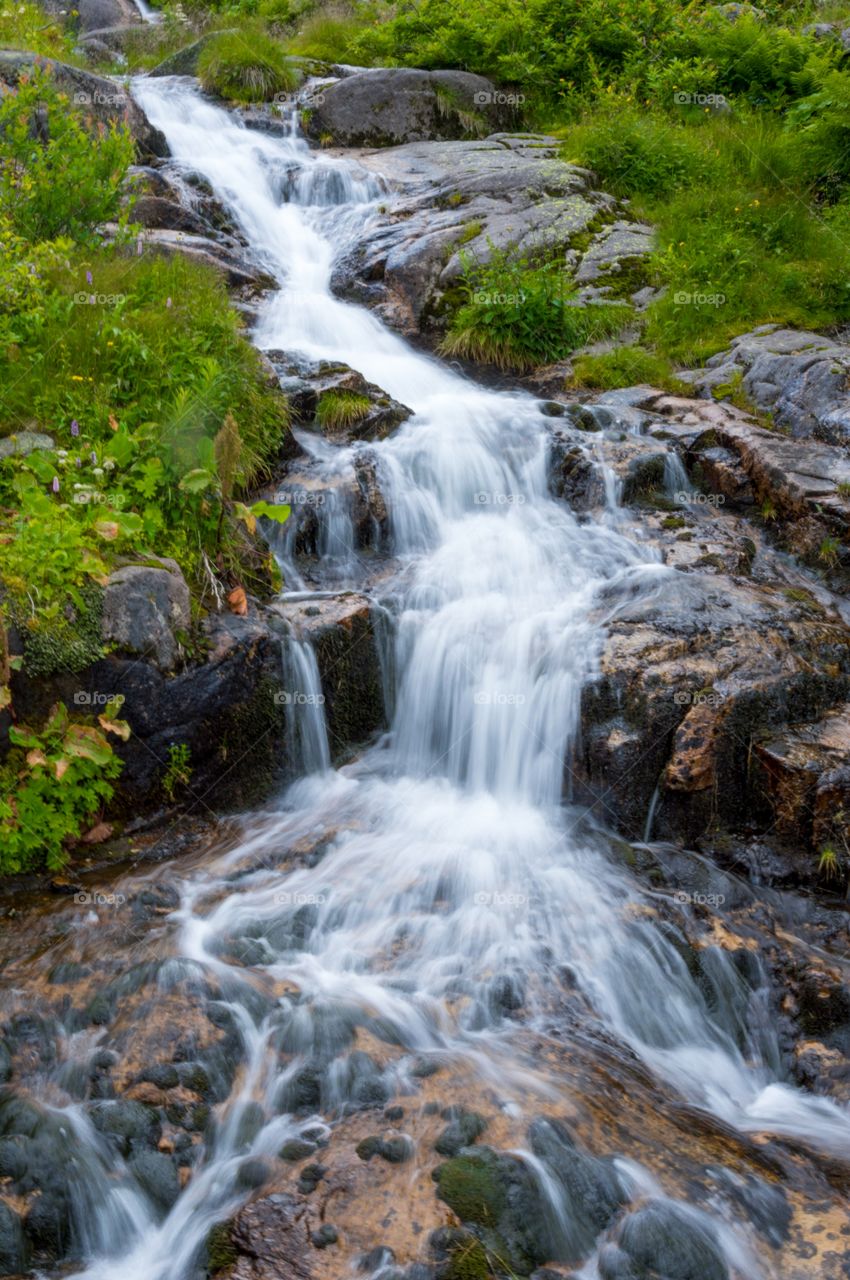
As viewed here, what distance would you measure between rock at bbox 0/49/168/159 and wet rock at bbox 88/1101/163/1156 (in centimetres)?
994

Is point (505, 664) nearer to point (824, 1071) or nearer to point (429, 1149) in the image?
point (824, 1071)

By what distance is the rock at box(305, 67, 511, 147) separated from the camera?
14.6m

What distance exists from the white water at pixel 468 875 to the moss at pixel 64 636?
51.6 inches

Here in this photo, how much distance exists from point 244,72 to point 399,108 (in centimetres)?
266

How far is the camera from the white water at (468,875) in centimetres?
403

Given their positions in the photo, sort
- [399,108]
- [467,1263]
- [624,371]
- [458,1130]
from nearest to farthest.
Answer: [467,1263]
[458,1130]
[624,371]
[399,108]

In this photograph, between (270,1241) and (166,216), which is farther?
(166,216)

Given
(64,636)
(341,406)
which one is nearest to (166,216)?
(341,406)

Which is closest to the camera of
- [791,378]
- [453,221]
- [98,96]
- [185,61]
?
[791,378]

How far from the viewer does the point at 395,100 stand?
1478 cm

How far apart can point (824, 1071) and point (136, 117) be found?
43.1 ft

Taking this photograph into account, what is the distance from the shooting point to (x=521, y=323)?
10203 millimetres

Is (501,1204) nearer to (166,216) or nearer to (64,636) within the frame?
(64,636)

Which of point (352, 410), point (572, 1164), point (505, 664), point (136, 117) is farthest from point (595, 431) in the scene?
point (136, 117)
